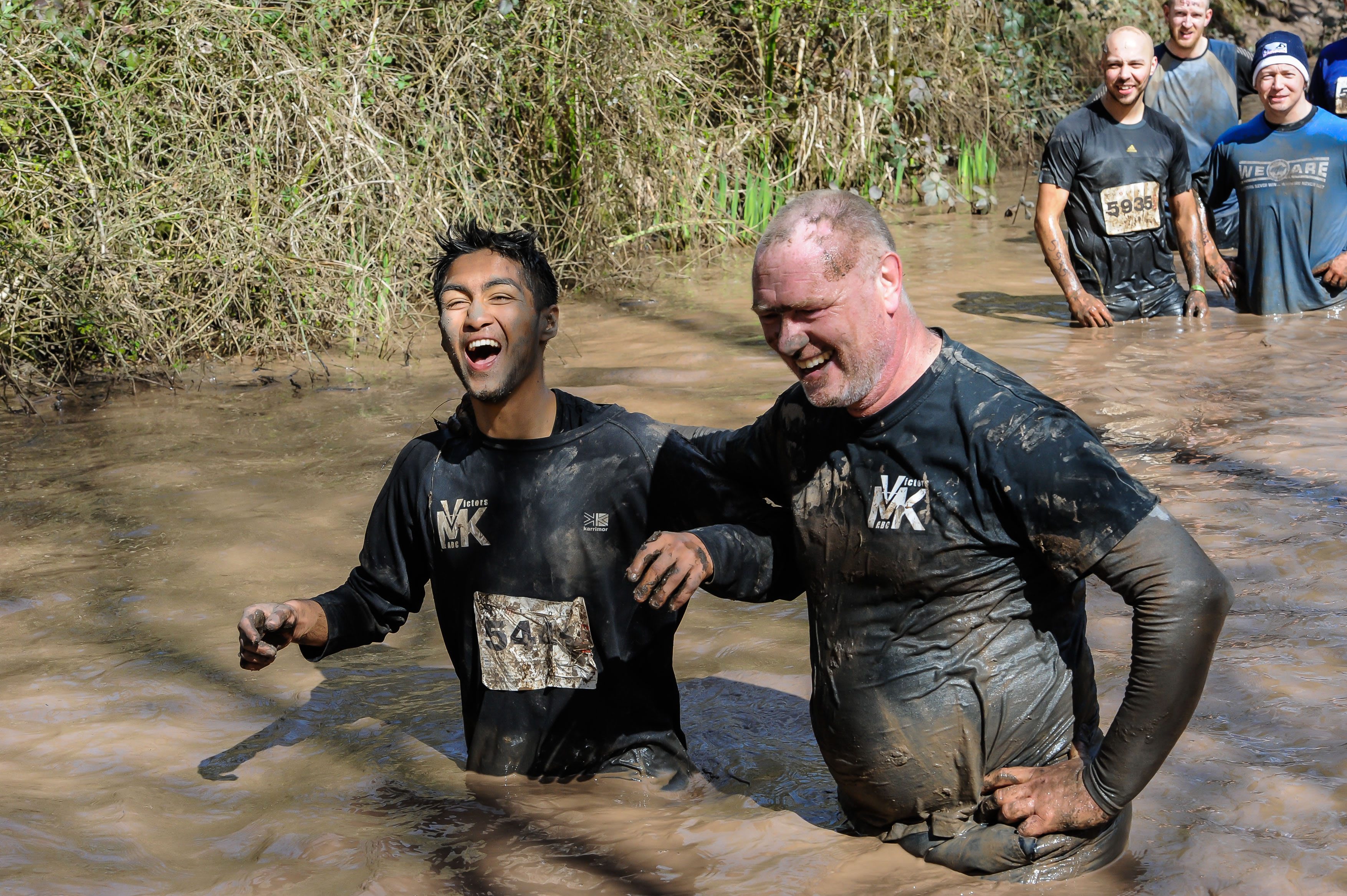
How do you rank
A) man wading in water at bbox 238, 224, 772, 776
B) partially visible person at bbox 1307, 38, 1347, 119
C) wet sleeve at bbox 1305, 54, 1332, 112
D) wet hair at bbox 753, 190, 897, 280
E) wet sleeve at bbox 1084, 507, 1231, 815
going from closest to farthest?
wet sleeve at bbox 1084, 507, 1231, 815
wet hair at bbox 753, 190, 897, 280
man wading in water at bbox 238, 224, 772, 776
partially visible person at bbox 1307, 38, 1347, 119
wet sleeve at bbox 1305, 54, 1332, 112

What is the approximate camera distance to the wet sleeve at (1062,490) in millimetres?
2314

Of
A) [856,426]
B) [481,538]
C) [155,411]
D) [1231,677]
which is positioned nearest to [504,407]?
[481,538]

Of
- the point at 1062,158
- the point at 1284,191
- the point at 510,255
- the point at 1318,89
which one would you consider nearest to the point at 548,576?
the point at 510,255

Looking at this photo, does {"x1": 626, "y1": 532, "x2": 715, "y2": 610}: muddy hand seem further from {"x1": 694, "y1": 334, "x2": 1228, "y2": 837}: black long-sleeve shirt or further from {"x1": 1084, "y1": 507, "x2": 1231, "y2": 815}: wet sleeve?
{"x1": 1084, "y1": 507, "x2": 1231, "y2": 815}: wet sleeve

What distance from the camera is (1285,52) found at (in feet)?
24.6

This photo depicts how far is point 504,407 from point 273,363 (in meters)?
5.25

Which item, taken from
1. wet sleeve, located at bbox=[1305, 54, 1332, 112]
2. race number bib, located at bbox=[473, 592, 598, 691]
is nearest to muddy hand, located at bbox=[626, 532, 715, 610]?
race number bib, located at bbox=[473, 592, 598, 691]

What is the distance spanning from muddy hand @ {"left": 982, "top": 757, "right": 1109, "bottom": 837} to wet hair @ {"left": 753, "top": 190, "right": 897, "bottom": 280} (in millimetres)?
1016

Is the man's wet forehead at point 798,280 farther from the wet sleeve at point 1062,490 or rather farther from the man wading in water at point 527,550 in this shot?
the man wading in water at point 527,550

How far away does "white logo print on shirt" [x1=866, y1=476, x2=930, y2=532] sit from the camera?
2.54m

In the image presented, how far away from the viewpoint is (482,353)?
10.3 ft

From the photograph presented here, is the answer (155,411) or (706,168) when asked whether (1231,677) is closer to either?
(155,411)

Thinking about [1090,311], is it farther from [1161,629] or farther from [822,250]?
[1161,629]

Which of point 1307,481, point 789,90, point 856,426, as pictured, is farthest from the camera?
point 789,90
